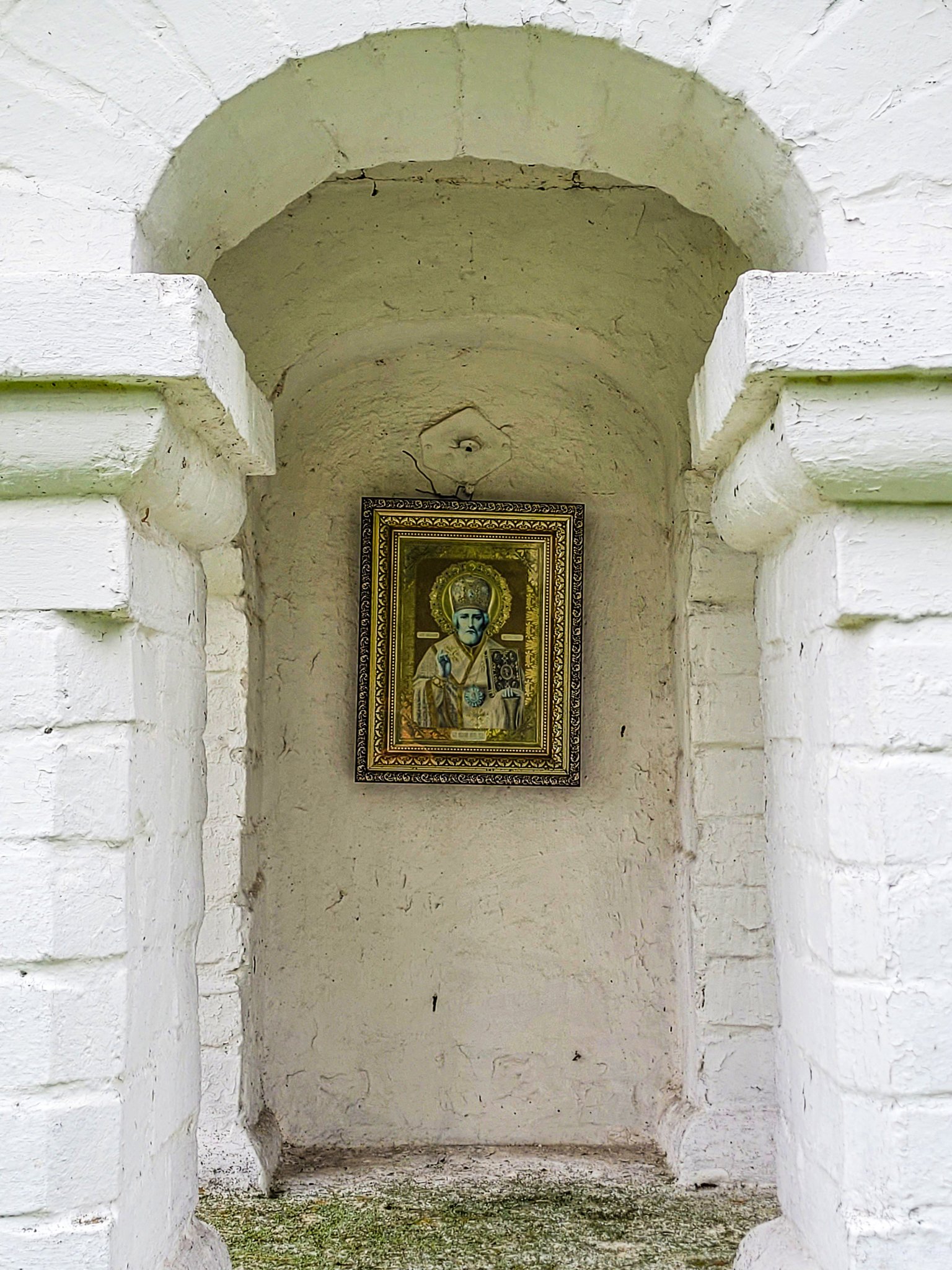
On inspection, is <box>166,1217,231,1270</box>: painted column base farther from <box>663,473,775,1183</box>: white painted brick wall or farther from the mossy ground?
<box>663,473,775,1183</box>: white painted brick wall

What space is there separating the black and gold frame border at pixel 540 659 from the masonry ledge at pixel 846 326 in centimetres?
170

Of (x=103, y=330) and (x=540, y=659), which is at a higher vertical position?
(x=103, y=330)

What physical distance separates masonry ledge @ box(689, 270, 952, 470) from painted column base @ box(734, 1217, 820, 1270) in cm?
124

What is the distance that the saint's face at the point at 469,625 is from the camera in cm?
318

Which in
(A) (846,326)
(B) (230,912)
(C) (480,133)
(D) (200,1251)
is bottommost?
(D) (200,1251)

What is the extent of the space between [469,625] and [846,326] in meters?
1.79

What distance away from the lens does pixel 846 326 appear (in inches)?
59.5

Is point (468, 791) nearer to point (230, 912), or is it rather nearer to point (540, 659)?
point (540, 659)

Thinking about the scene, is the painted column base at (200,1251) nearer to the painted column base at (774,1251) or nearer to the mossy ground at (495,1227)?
the mossy ground at (495,1227)

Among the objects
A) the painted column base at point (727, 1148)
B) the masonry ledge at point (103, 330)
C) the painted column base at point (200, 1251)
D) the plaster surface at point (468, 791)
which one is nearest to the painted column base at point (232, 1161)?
the plaster surface at point (468, 791)

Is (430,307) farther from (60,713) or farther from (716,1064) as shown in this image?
(716,1064)

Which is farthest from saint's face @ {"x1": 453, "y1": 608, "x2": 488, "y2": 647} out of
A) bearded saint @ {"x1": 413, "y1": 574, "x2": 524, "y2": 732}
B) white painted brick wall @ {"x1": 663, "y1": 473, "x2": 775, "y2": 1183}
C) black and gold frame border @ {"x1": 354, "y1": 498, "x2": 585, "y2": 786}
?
white painted brick wall @ {"x1": 663, "y1": 473, "x2": 775, "y2": 1183}

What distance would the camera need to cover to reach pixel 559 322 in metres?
3.07

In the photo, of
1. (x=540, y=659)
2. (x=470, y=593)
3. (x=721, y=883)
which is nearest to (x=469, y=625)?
(x=470, y=593)
